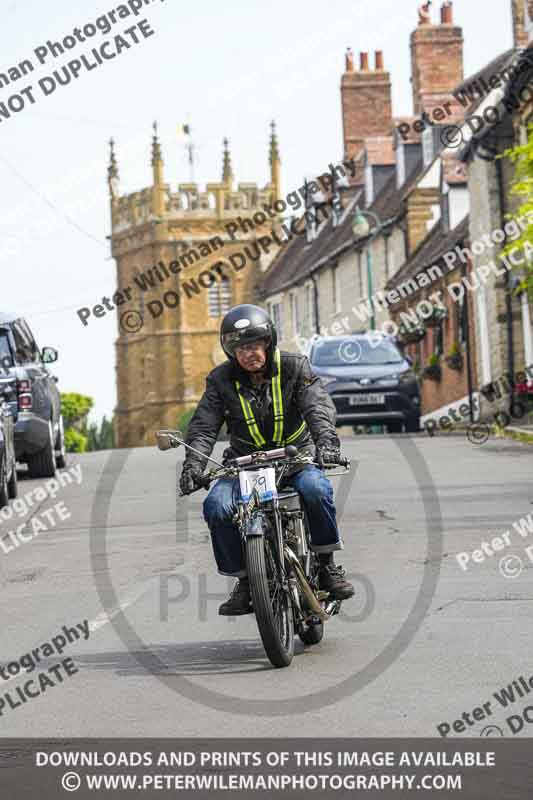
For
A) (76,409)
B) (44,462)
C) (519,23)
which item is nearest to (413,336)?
(519,23)

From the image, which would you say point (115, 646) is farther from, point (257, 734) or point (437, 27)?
point (437, 27)

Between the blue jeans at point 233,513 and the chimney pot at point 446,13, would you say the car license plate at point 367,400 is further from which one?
the chimney pot at point 446,13

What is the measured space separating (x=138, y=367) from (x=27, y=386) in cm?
7872

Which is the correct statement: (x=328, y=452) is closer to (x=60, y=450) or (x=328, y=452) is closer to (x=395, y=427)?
(x=60, y=450)

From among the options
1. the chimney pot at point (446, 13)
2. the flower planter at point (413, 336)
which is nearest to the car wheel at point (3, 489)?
the flower planter at point (413, 336)

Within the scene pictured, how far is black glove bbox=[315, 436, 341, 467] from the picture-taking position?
27.4 ft

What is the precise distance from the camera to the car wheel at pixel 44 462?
2370cm

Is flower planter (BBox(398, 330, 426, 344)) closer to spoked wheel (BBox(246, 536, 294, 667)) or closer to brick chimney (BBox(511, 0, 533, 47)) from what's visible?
brick chimney (BBox(511, 0, 533, 47))

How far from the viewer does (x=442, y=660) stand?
8.09 metres

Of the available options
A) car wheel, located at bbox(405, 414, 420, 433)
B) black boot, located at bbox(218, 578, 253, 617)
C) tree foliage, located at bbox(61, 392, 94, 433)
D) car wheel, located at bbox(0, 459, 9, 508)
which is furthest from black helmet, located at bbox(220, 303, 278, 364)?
tree foliage, located at bbox(61, 392, 94, 433)

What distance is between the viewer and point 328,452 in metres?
8.39

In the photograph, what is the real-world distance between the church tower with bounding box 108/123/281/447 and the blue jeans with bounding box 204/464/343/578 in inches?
3431
